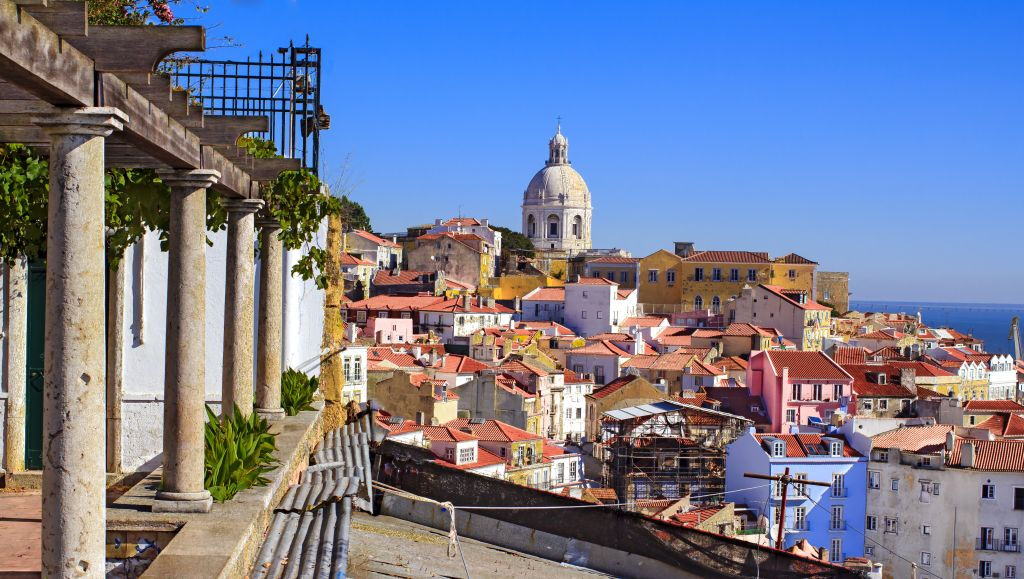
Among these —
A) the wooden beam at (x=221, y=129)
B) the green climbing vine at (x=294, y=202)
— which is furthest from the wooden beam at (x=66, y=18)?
the green climbing vine at (x=294, y=202)

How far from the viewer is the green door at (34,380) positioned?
9.42 metres

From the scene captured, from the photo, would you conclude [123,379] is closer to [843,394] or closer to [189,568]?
[189,568]

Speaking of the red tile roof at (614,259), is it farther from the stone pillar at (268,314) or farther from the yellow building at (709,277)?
the stone pillar at (268,314)

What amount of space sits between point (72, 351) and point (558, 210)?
391 feet

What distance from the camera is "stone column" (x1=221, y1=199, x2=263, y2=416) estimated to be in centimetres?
773

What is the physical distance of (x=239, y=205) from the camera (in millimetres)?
7836

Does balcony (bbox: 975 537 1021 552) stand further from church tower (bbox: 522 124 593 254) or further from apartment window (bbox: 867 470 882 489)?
church tower (bbox: 522 124 593 254)

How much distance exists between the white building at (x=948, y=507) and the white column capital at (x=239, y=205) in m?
31.6

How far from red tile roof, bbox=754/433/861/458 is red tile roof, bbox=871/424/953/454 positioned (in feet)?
2.77

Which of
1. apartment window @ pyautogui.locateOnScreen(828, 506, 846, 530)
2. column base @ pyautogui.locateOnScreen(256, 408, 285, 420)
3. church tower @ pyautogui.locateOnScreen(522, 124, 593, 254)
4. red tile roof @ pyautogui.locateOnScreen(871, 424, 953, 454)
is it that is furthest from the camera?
church tower @ pyautogui.locateOnScreen(522, 124, 593, 254)

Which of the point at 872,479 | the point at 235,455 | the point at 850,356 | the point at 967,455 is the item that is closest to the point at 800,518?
the point at 872,479

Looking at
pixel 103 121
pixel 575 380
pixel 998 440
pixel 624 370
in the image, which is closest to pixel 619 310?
pixel 624 370

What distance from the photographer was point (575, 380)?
185ft

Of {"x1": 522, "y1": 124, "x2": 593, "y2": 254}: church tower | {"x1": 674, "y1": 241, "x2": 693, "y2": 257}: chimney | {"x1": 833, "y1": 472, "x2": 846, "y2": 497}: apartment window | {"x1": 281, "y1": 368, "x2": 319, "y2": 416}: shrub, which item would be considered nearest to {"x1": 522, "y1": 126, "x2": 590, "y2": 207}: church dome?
{"x1": 522, "y1": 124, "x2": 593, "y2": 254}: church tower
